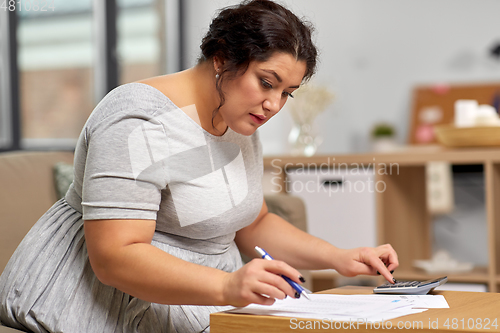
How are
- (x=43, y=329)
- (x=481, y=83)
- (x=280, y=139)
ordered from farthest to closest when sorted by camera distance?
(x=280, y=139), (x=481, y=83), (x=43, y=329)

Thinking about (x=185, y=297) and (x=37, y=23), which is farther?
(x=37, y=23)

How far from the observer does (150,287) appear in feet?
2.52

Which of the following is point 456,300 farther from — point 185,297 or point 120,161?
point 120,161

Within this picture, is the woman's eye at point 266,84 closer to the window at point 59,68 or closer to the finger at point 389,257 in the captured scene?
the finger at point 389,257

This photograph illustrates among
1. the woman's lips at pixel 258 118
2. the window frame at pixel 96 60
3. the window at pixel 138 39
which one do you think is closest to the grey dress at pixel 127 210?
the woman's lips at pixel 258 118

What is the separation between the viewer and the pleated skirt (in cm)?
88

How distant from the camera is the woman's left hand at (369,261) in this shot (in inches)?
36.6

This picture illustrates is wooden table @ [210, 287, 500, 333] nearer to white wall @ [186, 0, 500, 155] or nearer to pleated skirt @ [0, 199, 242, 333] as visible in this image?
pleated skirt @ [0, 199, 242, 333]

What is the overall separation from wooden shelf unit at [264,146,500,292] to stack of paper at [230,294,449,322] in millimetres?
1438

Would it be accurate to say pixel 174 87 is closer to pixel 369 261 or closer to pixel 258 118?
pixel 258 118

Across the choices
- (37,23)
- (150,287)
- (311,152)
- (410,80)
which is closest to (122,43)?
(37,23)

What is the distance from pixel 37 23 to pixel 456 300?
2.74m

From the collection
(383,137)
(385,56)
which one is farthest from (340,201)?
(385,56)

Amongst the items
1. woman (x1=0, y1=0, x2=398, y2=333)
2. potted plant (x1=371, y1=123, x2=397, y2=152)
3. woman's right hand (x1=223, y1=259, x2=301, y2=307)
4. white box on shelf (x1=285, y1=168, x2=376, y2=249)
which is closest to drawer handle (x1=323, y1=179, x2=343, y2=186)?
white box on shelf (x1=285, y1=168, x2=376, y2=249)
